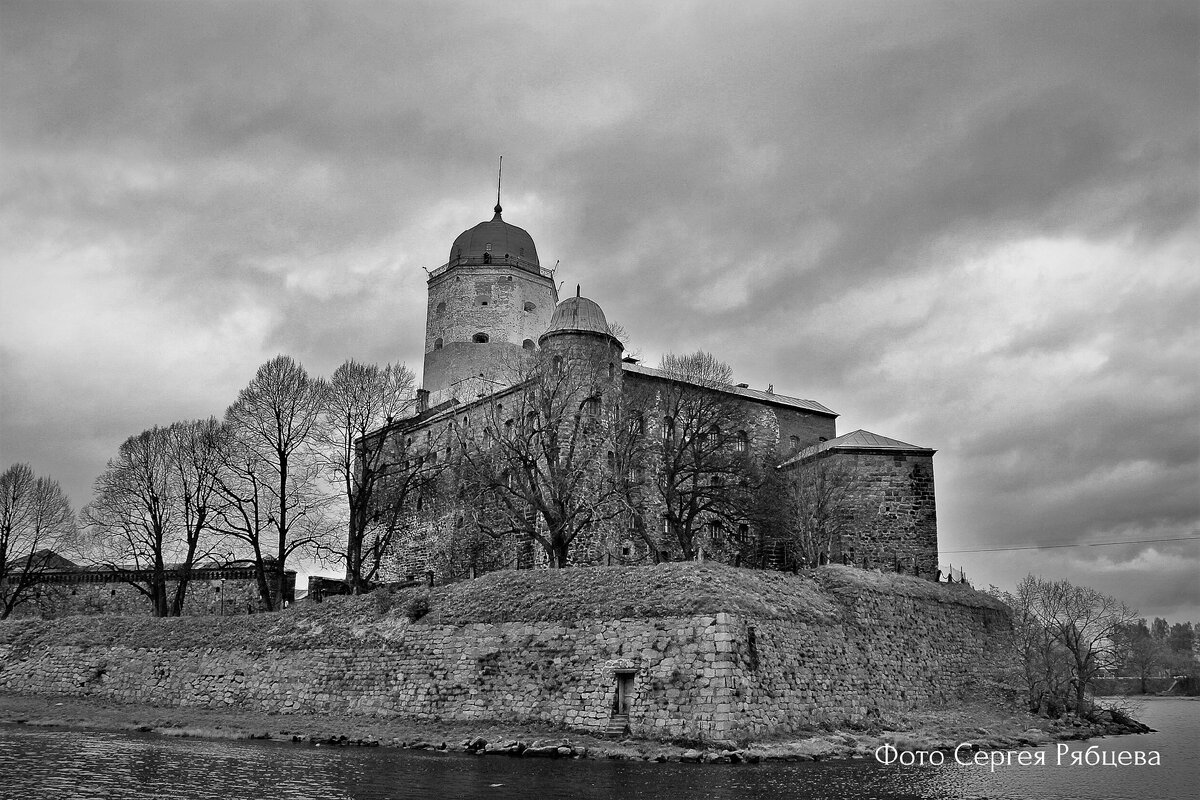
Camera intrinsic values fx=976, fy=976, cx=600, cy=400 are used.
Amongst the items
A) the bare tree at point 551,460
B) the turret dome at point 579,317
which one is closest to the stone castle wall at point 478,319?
the turret dome at point 579,317

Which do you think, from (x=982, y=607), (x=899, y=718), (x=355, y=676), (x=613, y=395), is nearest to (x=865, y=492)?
(x=982, y=607)

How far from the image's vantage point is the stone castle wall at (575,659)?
23.6m

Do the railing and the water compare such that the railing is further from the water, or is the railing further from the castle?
the water

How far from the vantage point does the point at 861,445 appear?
4369 cm

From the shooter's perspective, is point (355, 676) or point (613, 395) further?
point (613, 395)

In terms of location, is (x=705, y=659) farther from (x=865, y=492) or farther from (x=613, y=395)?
(x=865, y=492)

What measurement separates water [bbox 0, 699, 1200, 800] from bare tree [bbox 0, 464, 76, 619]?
82.1 feet

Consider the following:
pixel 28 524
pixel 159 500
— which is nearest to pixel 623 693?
pixel 159 500

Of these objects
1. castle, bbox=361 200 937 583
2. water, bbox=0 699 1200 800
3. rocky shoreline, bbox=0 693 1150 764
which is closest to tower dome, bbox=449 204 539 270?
castle, bbox=361 200 937 583

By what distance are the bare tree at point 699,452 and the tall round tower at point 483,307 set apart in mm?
15376

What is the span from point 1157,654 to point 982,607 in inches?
2449

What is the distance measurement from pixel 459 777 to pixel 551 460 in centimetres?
1742

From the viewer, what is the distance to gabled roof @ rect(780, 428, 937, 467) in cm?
4347

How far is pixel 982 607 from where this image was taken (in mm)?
36156
